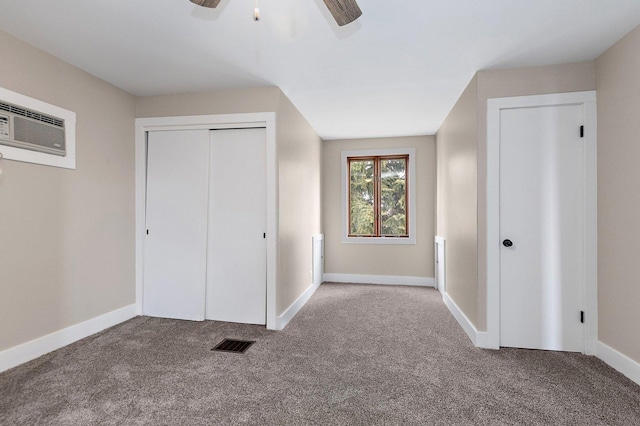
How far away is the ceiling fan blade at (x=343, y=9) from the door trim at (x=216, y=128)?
1703mm

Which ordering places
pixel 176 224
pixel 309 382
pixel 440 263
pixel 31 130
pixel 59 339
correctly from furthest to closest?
pixel 440 263 < pixel 176 224 < pixel 59 339 < pixel 31 130 < pixel 309 382

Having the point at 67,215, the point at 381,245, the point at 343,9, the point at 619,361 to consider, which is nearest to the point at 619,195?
the point at 619,361

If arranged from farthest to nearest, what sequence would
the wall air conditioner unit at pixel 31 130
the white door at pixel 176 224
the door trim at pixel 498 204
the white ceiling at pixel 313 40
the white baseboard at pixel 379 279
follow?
1. the white baseboard at pixel 379 279
2. the white door at pixel 176 224
3. the door trim at pixel 498 204
4. the wall air conditioner unit at pixel 31 130
5. the white ceiling at pixel 313 40

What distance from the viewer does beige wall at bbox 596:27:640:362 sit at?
7.19 feet

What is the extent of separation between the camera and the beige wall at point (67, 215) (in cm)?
235

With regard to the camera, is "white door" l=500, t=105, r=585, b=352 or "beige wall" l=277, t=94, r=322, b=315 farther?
"beige wall" l=277, t=94, r=322, b=315

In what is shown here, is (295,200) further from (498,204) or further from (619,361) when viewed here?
(619,361)

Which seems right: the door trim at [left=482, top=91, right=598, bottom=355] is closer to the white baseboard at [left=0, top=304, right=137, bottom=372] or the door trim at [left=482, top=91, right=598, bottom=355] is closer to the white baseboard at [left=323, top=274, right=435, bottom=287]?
the white baseboard at [left=323, top=274, right=435, bottom=287]

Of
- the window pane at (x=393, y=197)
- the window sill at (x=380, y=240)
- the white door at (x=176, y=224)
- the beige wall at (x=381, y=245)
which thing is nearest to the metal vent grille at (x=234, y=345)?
the white door at (x=176, y=224)

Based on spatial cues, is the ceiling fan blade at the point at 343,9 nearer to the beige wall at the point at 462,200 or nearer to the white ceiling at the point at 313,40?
the white ceiling at the point at 313,40

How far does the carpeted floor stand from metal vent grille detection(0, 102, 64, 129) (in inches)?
73.9

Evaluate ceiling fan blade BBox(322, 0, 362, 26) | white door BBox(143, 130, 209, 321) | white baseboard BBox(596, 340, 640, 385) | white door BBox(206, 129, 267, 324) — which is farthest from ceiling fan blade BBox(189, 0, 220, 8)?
white baseboard BBox(596, 340, 640, 385)

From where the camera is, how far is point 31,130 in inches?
97.1

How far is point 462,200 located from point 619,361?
67.9 inches
